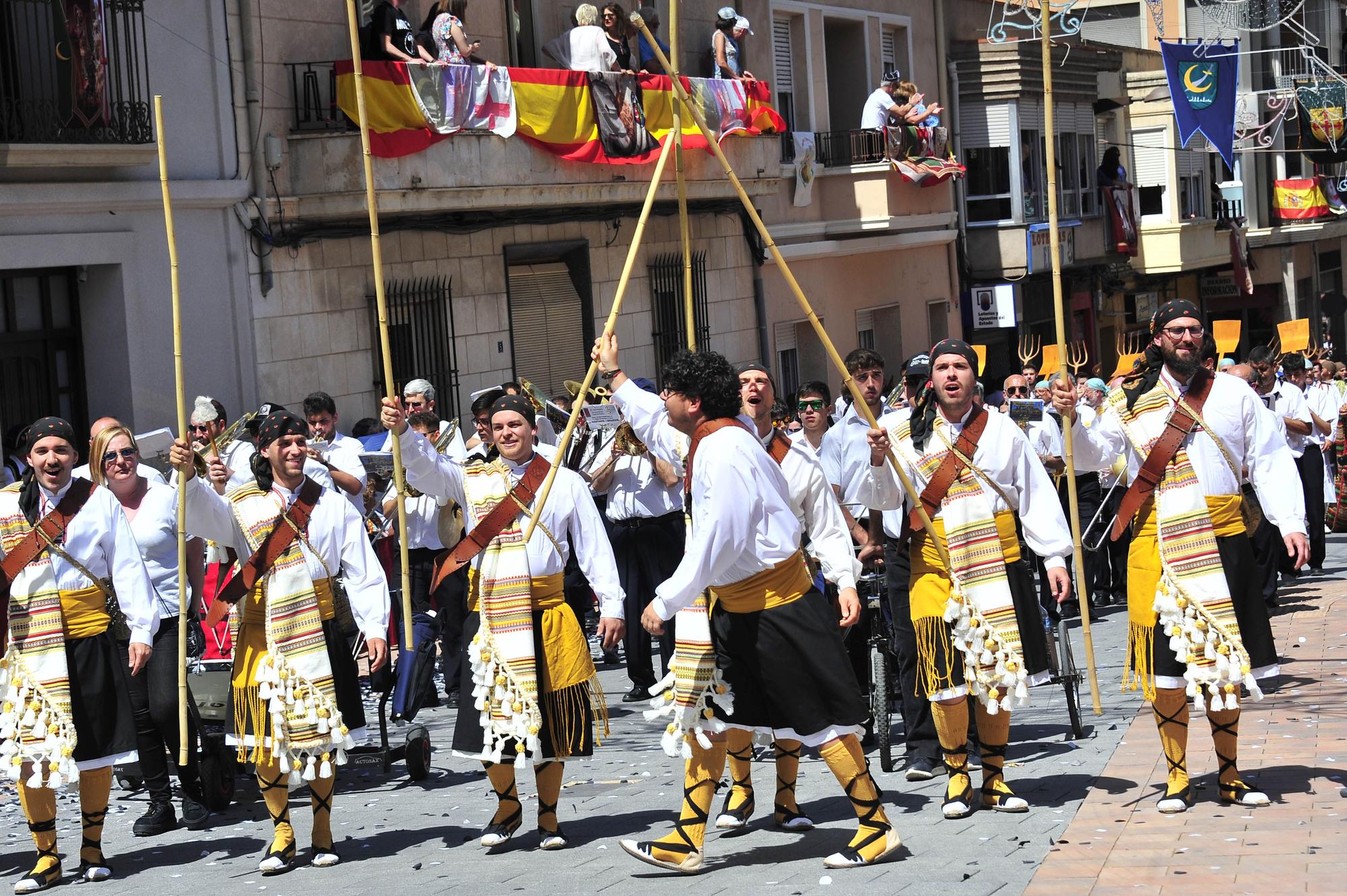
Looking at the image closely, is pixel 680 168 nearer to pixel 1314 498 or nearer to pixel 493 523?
pixel 493 523

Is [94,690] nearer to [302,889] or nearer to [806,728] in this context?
[302,889]

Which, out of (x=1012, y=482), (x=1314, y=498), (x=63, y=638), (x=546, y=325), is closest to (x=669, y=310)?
(x=546, y=325)

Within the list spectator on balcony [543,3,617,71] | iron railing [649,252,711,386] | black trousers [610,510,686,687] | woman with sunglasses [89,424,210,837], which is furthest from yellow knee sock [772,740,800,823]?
iron railing [649,252,711,386]

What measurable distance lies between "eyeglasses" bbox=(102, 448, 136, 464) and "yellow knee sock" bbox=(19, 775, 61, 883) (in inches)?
56.8

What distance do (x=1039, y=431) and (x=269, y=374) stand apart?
271 inches

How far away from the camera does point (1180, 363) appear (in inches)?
301

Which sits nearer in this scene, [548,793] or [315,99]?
[548,793]

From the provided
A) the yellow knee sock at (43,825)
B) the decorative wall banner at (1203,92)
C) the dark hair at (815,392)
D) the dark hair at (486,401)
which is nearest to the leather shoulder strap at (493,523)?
the yellow knee sock at (43,825)

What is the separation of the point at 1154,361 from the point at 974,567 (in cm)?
112

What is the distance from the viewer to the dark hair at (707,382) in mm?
6984

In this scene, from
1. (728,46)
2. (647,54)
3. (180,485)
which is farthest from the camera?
(728,46)

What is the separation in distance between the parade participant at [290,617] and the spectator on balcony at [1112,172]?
27529 mm

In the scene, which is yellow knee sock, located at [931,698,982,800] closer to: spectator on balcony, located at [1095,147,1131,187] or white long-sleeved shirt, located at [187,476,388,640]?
white long-sleeved shirt, located at [187,476,388,640]

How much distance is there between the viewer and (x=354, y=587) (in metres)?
7.80
